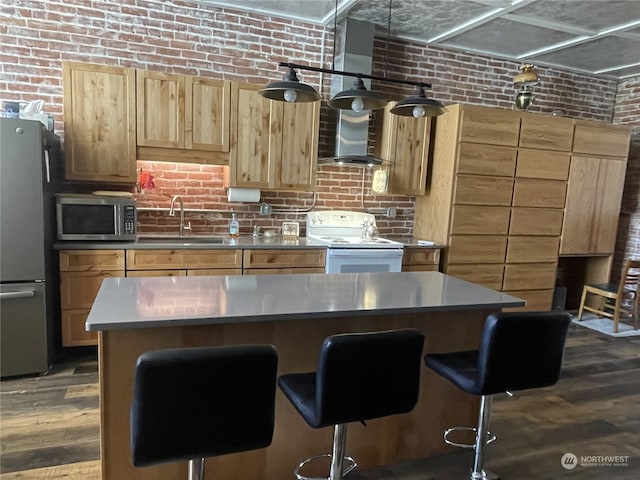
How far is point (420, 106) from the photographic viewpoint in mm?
2553

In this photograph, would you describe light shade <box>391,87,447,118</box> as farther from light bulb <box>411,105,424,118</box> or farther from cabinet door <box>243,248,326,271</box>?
cabinet door <box>243,248,326,271</box>

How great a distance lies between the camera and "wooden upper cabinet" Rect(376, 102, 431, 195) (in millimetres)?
4398

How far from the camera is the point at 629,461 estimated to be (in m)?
2.46

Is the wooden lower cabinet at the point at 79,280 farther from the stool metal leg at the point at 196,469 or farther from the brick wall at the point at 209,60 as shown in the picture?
the stool metal leg at the point at 196,469

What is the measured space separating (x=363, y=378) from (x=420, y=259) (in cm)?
287

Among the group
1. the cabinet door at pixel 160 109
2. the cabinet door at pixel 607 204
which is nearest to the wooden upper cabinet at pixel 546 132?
the cabinet door at pixel 607 204

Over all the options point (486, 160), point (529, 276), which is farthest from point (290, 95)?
point (529, 276)

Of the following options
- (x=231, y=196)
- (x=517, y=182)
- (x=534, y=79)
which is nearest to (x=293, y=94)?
(x=231, y=196)

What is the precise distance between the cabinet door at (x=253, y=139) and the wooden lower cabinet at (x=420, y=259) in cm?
148

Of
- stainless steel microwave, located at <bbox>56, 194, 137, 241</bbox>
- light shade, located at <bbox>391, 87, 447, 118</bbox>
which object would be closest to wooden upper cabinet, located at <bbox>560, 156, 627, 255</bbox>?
light shade, located at <bbox>391, 87, 447, 118</bbox>

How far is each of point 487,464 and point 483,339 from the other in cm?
98

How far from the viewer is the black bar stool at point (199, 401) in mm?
1300

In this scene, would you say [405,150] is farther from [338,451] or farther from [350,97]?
[338,451]

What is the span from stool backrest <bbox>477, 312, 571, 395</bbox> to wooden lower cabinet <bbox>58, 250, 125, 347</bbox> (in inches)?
108
